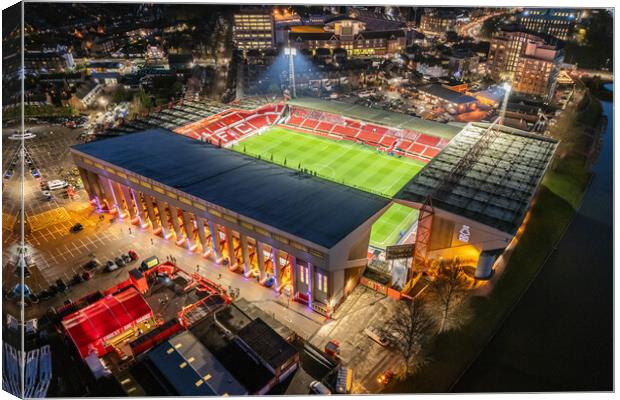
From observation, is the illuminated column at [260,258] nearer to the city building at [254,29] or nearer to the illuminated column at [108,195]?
the illuminated column at [108,195]

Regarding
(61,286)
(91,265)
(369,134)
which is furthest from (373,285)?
(369,134)

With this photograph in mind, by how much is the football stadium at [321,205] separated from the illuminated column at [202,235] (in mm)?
155

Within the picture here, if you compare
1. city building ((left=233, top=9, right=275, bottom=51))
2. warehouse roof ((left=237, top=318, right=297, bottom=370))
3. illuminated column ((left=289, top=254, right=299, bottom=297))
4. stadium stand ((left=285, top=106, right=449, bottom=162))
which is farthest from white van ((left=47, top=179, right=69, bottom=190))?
city building ((left=233, top=9, right=275, bottom=51))

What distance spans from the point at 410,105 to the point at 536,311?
69.8 meters

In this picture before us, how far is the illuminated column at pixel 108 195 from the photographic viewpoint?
2117 inches

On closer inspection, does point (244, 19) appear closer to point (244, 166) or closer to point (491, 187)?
point (244, 166)

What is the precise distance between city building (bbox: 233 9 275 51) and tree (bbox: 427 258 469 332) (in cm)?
12554

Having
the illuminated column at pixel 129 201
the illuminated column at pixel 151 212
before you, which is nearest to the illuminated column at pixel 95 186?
the illuminated column at pixel 129 201

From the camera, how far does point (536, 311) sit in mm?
39281

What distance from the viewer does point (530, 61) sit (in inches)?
3915

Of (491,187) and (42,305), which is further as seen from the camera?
(491,187)

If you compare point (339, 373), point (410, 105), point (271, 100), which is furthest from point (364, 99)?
point (339, 373)

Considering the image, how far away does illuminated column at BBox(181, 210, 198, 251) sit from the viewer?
46.6 m

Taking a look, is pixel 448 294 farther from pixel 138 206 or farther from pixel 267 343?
pixel 138 206
